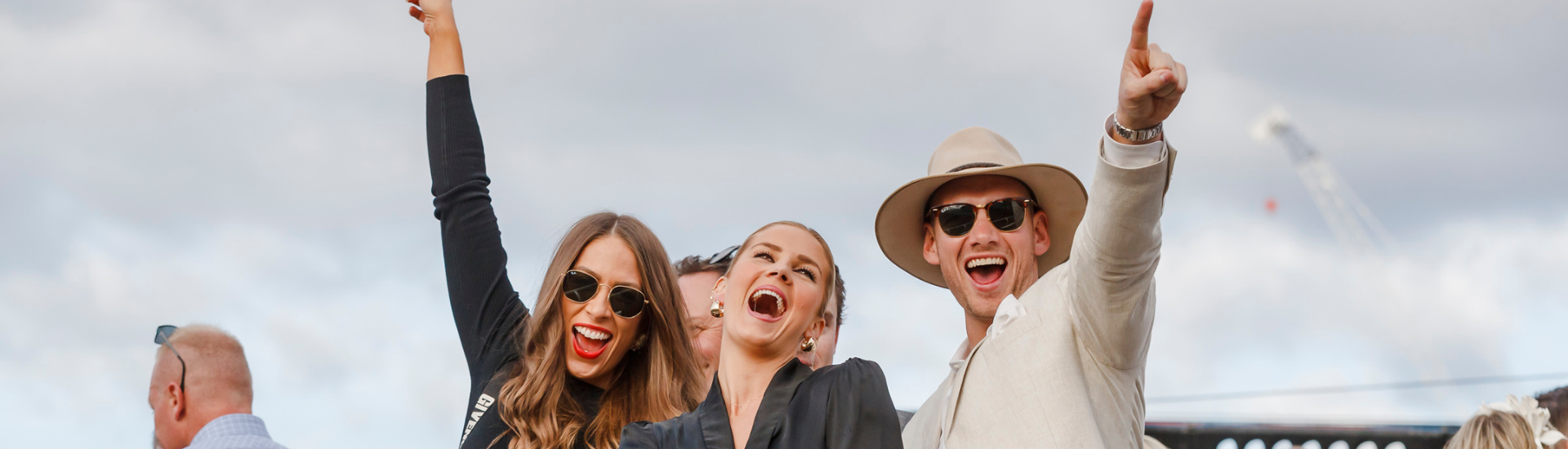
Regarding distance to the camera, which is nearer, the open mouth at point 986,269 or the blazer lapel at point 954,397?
the blazer lapel at point 954,397

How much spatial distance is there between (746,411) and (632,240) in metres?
1.26

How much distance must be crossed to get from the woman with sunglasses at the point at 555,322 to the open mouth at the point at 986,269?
109 centimetres

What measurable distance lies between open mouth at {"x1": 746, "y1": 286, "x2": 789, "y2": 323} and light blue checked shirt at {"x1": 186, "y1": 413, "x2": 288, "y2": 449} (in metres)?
3.03

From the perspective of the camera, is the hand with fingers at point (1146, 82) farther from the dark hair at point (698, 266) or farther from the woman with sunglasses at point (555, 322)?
the dark hair at point (698, 266)

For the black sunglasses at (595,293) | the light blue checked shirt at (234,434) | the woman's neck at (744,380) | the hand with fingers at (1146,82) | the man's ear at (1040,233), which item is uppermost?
the man's ear at (1040,233)

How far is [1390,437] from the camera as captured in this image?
5.73 meters

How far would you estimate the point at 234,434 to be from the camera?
492 cm

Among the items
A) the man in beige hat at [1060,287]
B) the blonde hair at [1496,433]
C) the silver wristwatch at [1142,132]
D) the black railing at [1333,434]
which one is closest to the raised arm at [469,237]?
the man in beige hat at [1060,287]

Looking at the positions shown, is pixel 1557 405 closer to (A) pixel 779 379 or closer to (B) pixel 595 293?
(A) pixel 779 379

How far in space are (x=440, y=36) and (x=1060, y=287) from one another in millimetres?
2547

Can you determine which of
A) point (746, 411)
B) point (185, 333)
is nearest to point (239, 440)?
point (185, 333)

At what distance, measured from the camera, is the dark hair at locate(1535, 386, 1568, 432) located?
496cm

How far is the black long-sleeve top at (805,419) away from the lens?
8.43 feet

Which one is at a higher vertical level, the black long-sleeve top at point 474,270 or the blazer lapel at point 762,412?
the black long-sleeve top at point 474,270
